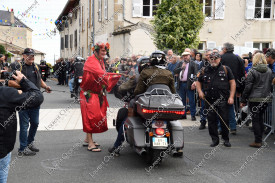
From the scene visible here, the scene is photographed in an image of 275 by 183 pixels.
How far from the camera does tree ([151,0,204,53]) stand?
17172mm

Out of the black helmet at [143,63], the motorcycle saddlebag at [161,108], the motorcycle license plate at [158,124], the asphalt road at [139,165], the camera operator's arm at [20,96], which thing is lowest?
the asphalt road at [139,165]

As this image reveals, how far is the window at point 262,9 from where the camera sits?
2257 cm

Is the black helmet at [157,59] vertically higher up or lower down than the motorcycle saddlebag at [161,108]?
higher up

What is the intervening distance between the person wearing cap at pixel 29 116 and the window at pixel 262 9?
1867 centimetres

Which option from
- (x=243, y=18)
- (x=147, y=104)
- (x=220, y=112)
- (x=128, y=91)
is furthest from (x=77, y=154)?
(x=243, y=18)

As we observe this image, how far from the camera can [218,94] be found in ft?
24.2

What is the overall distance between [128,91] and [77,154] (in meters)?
1.49

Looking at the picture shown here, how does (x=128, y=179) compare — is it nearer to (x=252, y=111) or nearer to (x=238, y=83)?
(x=252, y=111)

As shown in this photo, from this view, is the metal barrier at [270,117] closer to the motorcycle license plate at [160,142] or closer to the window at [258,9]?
the motorcycle license plate at [160,142]

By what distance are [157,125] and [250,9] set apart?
753 inches

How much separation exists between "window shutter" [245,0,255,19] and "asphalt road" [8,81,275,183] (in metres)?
16.6

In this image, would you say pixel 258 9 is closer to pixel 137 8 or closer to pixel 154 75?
pixel 137 8

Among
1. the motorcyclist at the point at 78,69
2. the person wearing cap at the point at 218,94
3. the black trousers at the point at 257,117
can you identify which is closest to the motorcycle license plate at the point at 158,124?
the person wearing cap at the point at 218,94

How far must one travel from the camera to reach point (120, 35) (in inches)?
922
